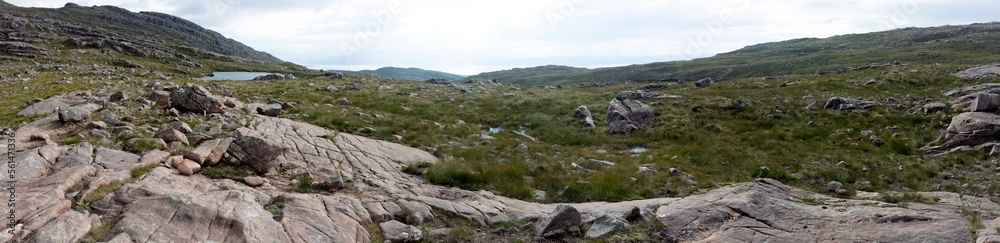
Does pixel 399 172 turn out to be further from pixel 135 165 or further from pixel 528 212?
pixel 135 165

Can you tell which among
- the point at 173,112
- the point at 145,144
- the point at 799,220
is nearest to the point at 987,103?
the point at 799,220

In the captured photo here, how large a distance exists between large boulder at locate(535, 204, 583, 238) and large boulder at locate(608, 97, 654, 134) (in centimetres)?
1751

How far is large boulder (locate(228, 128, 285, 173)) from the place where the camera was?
1306cm

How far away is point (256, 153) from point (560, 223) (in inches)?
368

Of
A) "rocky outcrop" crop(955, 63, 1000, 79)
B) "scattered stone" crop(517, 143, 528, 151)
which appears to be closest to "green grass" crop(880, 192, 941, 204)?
"scattered stone" crop(517, 143, 528, 151)

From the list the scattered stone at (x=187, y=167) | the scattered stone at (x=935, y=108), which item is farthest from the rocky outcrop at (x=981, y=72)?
the scattered stone at (x=187, y=167)

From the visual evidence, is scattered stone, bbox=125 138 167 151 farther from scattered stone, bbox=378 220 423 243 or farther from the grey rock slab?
scattered stone, bbox=378 220 423 243

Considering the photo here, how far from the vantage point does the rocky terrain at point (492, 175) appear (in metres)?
9.12

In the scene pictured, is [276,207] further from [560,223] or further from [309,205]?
[560,223]

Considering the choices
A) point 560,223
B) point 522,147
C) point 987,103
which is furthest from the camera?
point 522,147

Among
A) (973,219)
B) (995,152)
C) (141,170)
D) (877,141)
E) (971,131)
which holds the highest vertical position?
(141,170)

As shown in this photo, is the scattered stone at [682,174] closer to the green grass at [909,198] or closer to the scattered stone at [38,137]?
the green grass at [909,198]

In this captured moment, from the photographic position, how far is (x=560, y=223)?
35.6 ft

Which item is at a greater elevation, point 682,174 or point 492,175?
point 492,175
